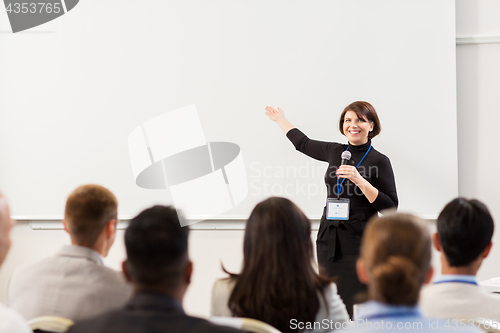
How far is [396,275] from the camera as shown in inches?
37.0

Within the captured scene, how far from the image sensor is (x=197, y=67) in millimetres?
3459

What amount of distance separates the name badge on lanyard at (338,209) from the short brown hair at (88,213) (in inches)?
58.0

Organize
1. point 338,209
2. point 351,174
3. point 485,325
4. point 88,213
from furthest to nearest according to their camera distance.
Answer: point 338,209 < point 351,174 < point 88,213 < point 485,325

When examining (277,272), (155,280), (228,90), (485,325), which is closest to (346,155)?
(228,90)

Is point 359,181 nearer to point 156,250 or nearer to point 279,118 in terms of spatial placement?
point 279,118

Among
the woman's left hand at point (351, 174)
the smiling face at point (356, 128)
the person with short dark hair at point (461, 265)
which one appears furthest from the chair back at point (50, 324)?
the smiling face at point (356, 128)

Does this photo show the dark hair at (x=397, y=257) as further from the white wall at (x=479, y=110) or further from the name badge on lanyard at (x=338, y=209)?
Result: the white wall at (x=479, y=110)

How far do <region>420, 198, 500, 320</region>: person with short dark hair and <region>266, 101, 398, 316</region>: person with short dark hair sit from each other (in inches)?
44.8

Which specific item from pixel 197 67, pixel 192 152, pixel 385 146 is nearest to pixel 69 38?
pixel 197 67

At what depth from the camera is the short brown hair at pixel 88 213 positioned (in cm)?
156

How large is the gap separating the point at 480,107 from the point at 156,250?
9.65ft

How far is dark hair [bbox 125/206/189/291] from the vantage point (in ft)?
→ 3.44

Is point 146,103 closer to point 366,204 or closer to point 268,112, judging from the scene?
point 268,112

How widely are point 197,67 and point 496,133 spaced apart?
7.46 ft
